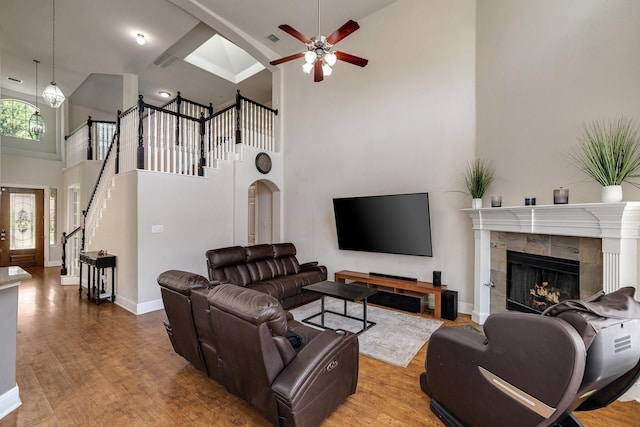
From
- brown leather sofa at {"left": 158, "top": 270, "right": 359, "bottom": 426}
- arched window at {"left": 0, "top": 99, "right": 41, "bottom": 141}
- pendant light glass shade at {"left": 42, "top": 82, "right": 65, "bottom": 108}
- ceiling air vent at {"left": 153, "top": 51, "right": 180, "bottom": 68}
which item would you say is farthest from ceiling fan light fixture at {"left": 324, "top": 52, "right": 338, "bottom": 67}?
arched window at {"left": 0, "top": 99, "right": 41, "bottom": 141}

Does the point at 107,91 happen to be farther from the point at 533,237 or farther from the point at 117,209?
the point at 533,237

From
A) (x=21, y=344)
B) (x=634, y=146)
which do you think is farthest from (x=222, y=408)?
(x=634, y=146)

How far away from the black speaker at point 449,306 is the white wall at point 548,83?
1439mm

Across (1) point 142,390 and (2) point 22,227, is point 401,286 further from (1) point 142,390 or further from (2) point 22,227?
(2) point 22,227

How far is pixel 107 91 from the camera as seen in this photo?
826cm

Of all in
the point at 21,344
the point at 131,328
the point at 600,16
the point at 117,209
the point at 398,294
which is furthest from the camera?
the point at 117,209

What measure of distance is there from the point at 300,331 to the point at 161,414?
45.5 inches

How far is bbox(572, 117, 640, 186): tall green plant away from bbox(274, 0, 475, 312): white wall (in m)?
1.62

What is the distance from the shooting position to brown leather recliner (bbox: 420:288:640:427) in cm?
133

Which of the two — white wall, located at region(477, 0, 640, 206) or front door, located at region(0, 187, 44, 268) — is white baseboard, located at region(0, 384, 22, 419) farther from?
front door, located at region(0, 187, 44, 268)

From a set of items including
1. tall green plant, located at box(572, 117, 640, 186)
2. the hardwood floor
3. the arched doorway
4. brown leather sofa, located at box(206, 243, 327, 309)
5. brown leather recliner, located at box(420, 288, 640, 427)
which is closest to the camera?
brown leather recliner, located at box(420, 288, 640, 427)

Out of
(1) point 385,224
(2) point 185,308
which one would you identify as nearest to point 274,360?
(2) point 185,308

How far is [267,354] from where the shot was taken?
175 centimetres

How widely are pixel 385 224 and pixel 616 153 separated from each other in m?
2.79
